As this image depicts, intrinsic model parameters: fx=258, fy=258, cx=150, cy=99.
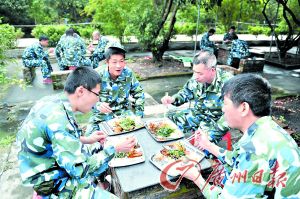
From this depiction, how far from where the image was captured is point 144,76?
28.4ft

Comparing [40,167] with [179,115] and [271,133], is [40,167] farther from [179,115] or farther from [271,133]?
[179,115]

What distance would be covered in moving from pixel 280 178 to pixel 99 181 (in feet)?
6.77

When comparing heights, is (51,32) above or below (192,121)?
above

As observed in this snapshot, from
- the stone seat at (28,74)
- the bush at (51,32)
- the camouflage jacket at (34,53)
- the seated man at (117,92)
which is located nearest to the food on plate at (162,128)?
the seated man at (117,92)

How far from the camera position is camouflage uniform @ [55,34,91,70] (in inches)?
283

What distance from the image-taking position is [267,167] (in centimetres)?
152

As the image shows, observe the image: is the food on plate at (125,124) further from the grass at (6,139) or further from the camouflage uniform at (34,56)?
the camouflage uniform at (34,56)

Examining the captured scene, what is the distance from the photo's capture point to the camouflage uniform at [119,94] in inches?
146

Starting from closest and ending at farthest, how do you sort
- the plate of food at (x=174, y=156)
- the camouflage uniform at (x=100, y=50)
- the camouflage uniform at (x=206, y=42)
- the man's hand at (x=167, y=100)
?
the plate of food at (x=174, y=156), the man's hand at (x=167, y=100), the camouflage uniform at (x=100, y=50), the camouflage uniform at (x=206, y=42)

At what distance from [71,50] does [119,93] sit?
4.04m

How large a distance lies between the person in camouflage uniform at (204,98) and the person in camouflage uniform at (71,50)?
4381mm

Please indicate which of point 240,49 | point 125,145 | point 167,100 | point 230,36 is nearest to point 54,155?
point 125,145

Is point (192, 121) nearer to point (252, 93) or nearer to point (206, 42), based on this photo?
point (252, 93)

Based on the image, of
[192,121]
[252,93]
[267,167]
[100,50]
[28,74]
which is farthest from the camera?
[100,50]
